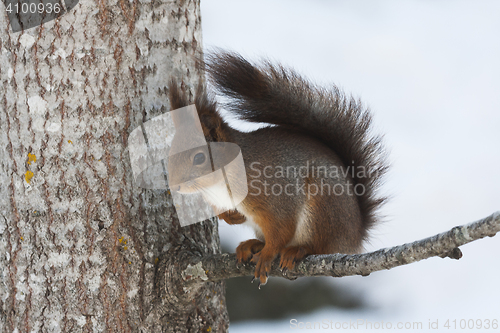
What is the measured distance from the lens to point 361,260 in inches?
31.9

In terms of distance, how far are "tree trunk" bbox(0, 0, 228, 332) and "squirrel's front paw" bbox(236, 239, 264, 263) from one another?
0.13 m

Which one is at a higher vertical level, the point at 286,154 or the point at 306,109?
the point at 306,109

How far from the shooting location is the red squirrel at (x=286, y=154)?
1087 millimetres

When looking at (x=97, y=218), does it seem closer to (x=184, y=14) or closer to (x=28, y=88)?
(x=28, y=88)

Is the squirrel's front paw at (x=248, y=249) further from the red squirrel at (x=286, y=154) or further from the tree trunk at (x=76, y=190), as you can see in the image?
the tree trunk at (x=76, y=190)

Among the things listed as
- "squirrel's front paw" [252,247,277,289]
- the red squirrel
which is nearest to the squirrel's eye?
the red squirrel

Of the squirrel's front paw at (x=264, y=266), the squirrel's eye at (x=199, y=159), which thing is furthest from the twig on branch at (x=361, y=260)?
the squirrel's eye at (x=199, y=159)

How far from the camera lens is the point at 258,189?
3.69 feet

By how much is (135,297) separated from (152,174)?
0.93ft

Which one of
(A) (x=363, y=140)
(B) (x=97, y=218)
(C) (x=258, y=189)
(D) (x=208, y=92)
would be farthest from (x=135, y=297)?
(A) (x=363, y=140)

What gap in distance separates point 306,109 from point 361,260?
0.51 meters

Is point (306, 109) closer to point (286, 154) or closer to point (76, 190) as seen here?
point (286, 154)

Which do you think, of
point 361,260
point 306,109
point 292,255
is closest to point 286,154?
point 306,109

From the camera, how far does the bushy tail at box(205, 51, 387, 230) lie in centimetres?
106
